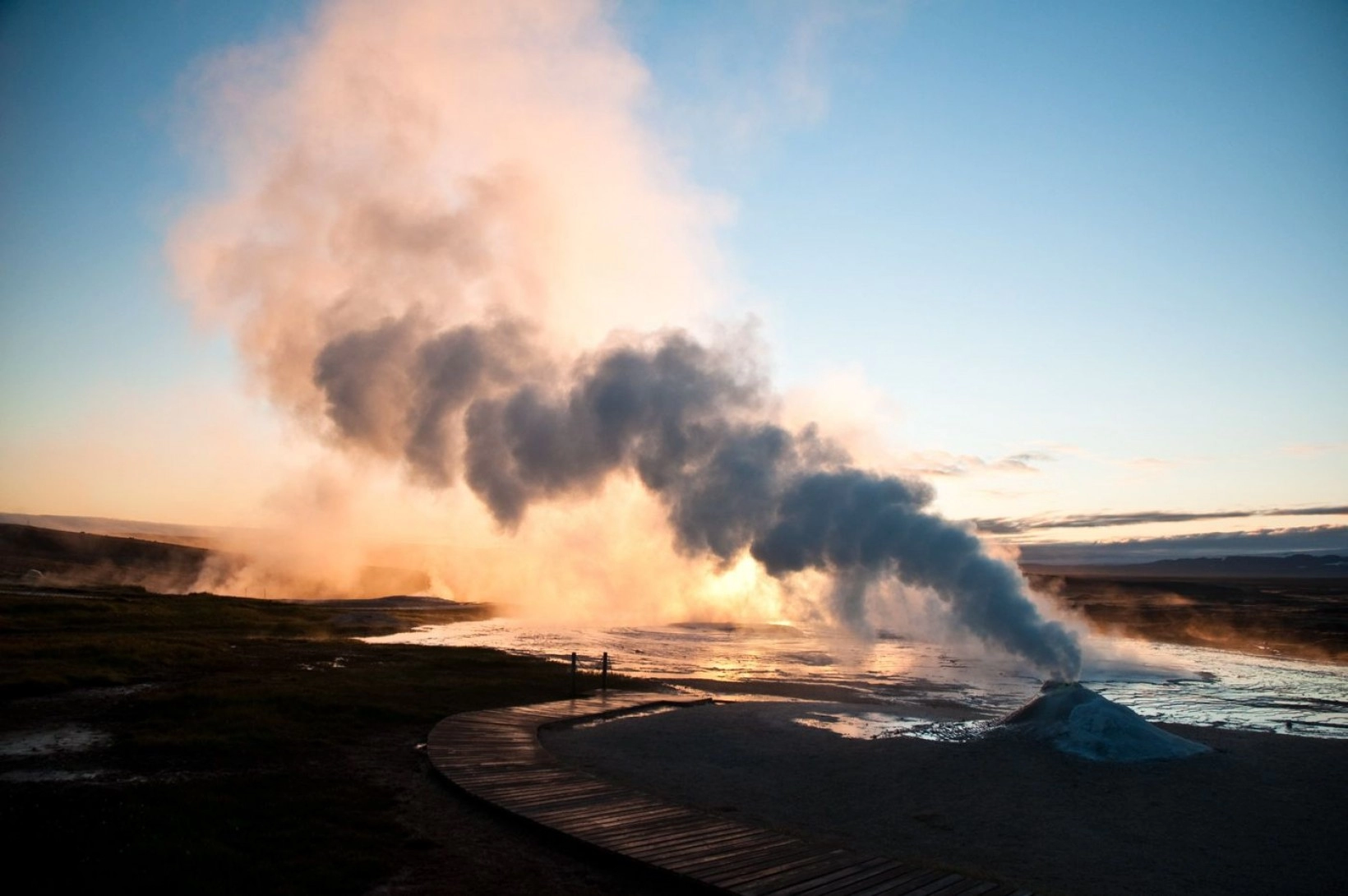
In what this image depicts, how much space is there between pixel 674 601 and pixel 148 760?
64.0m

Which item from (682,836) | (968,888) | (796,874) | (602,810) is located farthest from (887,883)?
(602,810)

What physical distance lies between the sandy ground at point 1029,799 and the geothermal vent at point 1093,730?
40 cm

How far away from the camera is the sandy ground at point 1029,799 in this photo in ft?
33.0

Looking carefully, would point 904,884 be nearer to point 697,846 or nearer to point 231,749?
point 697,846

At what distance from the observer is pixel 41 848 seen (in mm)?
8453

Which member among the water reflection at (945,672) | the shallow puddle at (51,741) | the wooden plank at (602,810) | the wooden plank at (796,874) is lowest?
the water reflection at (945,672)

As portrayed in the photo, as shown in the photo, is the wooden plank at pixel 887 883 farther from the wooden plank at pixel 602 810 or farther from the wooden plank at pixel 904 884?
the wooden plank at pixel 602 810

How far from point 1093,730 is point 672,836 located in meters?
10.5

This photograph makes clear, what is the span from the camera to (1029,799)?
13078mm

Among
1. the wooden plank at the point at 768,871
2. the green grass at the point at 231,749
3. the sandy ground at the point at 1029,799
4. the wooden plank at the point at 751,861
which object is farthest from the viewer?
the sandy ground at the point at 1029,799

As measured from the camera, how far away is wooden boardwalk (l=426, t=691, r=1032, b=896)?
26.6 ft

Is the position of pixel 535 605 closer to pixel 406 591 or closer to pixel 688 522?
pixel 406 591

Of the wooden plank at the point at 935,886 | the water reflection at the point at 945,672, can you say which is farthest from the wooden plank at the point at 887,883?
the water reflection at the point at 945,672

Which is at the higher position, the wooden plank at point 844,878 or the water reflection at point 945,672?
the wooden plank at point 844,878
